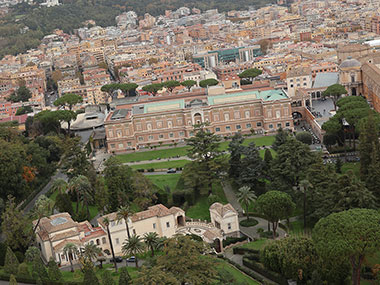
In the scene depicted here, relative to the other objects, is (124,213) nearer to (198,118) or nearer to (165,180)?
(165,180)

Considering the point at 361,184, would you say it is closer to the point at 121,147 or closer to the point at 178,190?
the point at 178,190

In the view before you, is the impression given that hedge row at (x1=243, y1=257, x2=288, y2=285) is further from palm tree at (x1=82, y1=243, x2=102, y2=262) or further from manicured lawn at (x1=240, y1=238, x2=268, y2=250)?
palm tree at (x1=82, y1=243, x2=102, y2=262)

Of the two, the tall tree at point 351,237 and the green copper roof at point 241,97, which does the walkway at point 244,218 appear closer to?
the tall tree at point 351,237

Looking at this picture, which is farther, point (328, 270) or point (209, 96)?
point (209, 96)

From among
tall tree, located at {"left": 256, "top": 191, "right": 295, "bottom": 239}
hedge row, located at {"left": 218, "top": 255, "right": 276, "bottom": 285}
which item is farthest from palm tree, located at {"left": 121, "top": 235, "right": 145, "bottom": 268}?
tall tree, located at {"left": 256, "top": 191, "right": 295, "bottom": 239}

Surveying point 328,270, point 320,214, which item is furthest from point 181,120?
point 328,270

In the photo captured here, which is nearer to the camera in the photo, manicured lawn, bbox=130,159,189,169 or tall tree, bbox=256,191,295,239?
tall tree, bbox=256,191,295,239
